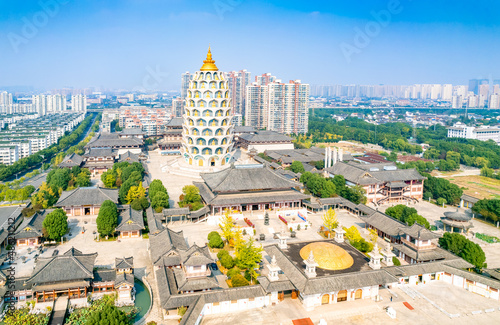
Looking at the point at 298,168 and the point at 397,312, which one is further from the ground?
the point at 298,168

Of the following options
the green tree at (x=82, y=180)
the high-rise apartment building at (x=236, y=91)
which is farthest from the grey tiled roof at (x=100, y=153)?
the high-rise apartment building at (x=236, y=91)

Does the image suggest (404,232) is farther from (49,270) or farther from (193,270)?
(49,270)

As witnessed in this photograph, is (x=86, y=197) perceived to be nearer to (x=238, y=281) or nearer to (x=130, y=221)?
(x=130, y=221)

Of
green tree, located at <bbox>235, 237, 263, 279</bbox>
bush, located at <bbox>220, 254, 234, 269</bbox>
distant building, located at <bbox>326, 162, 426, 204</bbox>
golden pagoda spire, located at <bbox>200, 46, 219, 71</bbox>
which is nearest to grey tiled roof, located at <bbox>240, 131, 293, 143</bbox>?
golden pagoda spire, located at <bbox>200, 46, 219, 71</bbox>

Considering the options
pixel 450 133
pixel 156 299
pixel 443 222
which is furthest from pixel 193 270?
pixel 450 133

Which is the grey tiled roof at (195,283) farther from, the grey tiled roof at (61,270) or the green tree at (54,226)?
the green tree at (54,226)

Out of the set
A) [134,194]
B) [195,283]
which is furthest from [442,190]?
[134,194]
